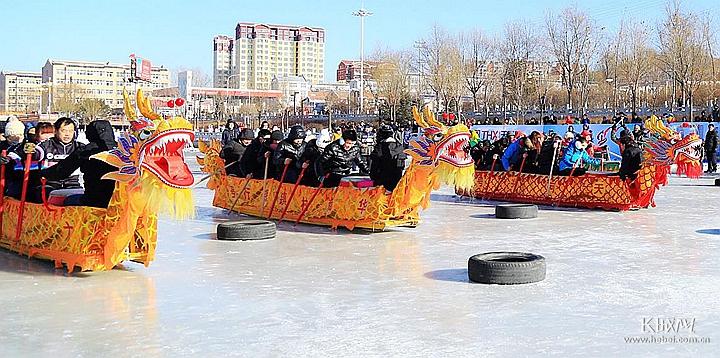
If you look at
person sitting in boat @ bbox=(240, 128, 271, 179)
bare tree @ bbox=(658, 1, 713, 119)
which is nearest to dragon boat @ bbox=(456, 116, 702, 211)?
person sitting in boat @ bbox=(240, 128, 271, 179)

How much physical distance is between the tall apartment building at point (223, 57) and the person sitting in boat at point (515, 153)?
5575 inches

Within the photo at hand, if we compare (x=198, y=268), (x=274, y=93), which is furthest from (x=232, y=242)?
(x=274, y=93)

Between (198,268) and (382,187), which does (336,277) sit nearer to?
(198,268)

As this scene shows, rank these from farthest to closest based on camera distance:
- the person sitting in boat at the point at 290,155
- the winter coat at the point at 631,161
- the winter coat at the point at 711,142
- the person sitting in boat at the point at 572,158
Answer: the winter coat at the point at 711,142 → the person sitting in boat at the point at 572,158 → the winter coat at the point at 631,161 → the person sitting in boat at the point at 290,155

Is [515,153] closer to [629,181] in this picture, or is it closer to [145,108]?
[629,181]

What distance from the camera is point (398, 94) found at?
56625 millimetres

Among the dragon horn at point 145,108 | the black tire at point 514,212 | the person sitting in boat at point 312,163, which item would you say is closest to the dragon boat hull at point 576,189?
the black tire at point 514,212

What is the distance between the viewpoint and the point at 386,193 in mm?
9672

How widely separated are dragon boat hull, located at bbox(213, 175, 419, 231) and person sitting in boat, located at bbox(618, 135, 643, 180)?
4229mm

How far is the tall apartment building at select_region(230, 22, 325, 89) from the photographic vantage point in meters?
148

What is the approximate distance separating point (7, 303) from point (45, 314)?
0.56 meters

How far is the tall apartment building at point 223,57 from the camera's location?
6019 inches

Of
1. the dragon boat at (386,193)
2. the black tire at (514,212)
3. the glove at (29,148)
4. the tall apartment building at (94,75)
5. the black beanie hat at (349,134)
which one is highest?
the tall apartment building at (94,75)

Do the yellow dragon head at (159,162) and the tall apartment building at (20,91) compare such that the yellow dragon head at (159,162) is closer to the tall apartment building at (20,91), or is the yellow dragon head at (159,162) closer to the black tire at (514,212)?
the black tire at (514,212)
